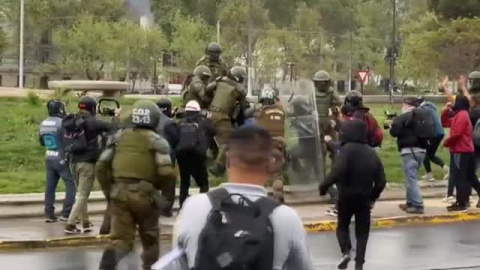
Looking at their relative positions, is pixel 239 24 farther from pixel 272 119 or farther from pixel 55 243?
pixel 55 243

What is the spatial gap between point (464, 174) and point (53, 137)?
6.35 meters

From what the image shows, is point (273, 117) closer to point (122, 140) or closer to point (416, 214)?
point (416, 214)

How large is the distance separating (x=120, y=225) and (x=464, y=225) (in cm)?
742

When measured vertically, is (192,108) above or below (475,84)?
below

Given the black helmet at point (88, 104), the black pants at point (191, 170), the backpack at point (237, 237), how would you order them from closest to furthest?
the backpack at point (237, 237) < the black helmet at point (88, 104) < the black pants at point (191, 170)

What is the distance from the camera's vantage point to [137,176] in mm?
9789

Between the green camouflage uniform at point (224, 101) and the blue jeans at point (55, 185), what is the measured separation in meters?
2.57

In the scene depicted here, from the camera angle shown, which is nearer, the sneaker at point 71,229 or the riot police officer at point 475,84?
the sneaker at point 71,229

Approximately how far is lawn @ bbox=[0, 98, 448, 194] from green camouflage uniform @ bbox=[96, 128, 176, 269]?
21.4 feet

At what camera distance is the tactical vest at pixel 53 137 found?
13750 mm

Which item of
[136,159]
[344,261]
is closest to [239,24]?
[344,261]

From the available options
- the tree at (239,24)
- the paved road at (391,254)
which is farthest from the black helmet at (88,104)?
the tree at (239,24)

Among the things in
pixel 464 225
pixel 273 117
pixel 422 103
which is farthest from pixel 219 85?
pixel 464 225

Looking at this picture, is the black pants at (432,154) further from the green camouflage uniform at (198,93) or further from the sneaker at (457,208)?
the green camouflage uniform at (198,93)
